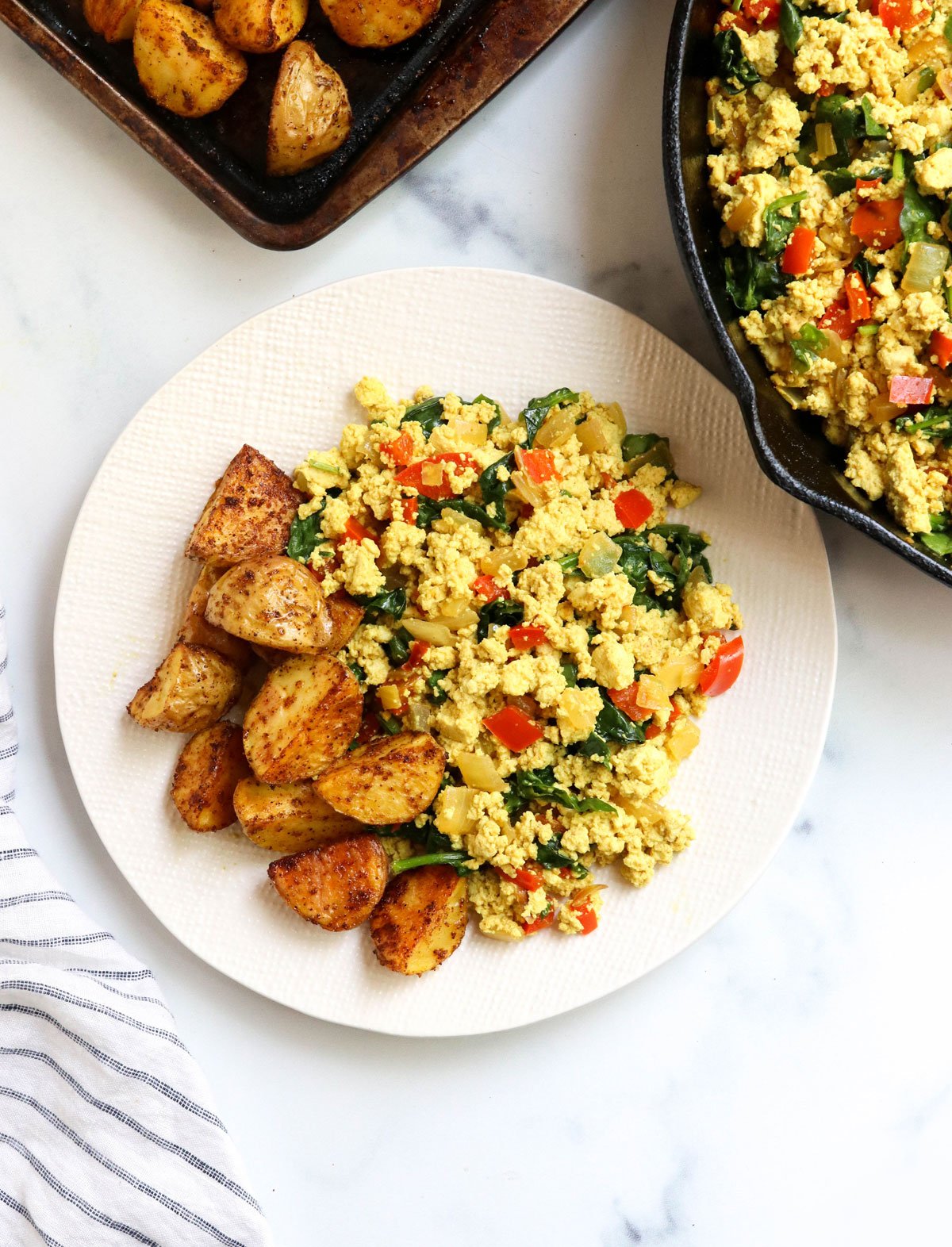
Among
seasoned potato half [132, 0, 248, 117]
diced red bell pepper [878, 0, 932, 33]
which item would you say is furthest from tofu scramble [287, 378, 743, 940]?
diced red bell pepper [878, 0, 932, 33]

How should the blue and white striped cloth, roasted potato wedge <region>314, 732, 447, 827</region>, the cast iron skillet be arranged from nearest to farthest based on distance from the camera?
the cast iron skillet, roasted potato wedge <region>314, 732, 447, 827</region>, the blue and white striped cloth

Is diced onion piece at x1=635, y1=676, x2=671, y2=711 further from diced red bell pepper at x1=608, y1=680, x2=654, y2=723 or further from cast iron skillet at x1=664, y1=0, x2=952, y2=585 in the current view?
cast iron skillet at x1=664, y1=0, x2=952, y2=585

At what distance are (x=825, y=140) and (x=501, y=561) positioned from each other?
1.04 metres

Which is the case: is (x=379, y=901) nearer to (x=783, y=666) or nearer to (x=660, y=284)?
(x=783, y=666)

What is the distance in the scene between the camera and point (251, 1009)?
2.60 metres


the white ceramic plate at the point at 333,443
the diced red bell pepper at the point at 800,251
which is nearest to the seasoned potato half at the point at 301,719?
the white ceramic plate at the point at 333,443

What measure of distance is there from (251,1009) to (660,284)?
78.9 inches

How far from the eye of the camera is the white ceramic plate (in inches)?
92.1

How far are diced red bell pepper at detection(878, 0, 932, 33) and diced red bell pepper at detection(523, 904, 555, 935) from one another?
1.90 meters

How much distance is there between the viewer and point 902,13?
6.64 ft

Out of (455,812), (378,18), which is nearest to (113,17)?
(378,18)

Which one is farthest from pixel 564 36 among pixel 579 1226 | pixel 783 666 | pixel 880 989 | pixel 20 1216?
pixel 20 1216

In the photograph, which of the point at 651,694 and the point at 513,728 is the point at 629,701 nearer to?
the point at 651,694

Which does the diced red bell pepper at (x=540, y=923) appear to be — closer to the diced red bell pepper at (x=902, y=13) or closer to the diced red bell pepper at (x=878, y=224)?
the diced red bell pepper at (x=878, y=224)
